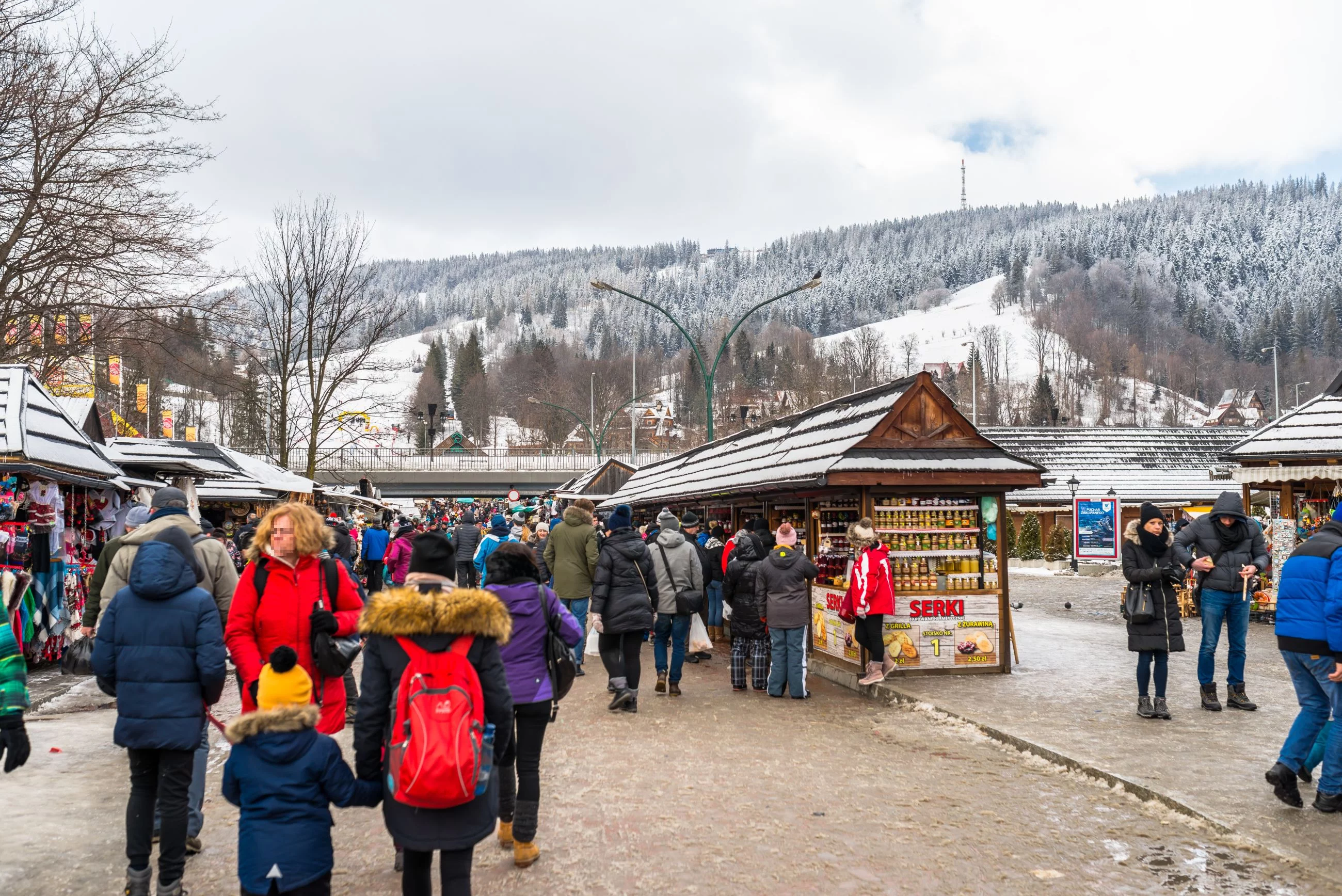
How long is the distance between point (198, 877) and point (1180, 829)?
576 cm

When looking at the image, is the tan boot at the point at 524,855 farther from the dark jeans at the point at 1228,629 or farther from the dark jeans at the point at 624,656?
the dark jeans at the point at 1228,629

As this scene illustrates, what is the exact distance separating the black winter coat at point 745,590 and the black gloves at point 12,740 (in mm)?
7501

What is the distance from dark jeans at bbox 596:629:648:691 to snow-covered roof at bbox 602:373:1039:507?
2.91m

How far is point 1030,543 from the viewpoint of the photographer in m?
38.8

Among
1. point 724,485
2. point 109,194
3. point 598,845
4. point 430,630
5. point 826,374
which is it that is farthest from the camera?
point 826,374

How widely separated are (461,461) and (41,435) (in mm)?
46238

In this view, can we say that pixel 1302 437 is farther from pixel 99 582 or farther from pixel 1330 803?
pixel 99 582

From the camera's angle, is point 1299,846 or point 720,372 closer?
point 1299,846

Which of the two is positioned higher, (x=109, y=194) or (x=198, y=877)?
(x=109, y=194)

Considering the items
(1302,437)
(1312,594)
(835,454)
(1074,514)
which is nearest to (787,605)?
(835,454)

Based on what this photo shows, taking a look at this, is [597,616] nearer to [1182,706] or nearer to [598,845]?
[598,845]

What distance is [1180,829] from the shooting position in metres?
6.38

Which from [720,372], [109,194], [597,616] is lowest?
[597,616]

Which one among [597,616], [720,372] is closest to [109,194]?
[597,616]
